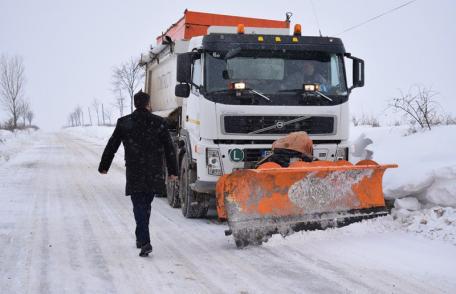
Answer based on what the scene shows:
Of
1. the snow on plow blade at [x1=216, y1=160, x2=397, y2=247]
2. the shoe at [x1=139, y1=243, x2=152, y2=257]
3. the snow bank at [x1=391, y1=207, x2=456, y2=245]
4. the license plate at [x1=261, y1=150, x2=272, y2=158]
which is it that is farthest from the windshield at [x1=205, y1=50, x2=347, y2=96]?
the shoe at [x1=139, y1=243, x2=152, y2=257]

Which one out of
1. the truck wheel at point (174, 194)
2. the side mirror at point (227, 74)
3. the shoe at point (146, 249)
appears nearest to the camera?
the shoe at point (146, 249)

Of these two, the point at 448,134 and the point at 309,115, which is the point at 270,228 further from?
the point at 448,134

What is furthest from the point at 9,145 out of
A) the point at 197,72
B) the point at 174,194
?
the point at 197,72

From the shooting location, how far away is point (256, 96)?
276 inches

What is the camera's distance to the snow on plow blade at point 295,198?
5832 millimetres

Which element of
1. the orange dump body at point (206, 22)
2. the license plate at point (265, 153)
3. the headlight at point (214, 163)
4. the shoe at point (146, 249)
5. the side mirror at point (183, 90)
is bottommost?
the shoe at point (146, 249)

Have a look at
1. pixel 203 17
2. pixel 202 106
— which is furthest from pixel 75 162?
pixel 202 106

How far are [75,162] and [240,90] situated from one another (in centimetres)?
1352

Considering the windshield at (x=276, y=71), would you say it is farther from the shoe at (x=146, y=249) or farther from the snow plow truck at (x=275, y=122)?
the shoe at (x=146, y=249)

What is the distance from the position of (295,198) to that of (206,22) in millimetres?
4508

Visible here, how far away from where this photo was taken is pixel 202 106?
714 centimetres

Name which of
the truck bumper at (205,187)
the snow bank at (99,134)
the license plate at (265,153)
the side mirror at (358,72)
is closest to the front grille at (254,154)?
the license plate at (265,153)

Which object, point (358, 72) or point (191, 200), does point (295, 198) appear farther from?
point (358, 72)

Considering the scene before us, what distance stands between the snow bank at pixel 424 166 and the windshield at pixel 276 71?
1.53 m
